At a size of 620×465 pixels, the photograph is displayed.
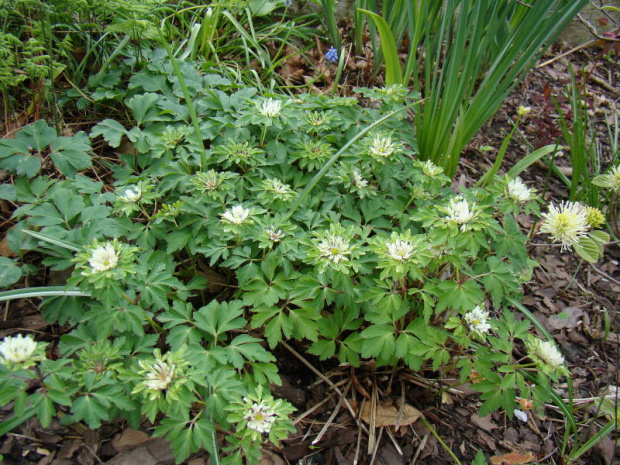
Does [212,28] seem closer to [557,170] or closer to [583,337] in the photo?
[557,170]

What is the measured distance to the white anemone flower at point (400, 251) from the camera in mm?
1472

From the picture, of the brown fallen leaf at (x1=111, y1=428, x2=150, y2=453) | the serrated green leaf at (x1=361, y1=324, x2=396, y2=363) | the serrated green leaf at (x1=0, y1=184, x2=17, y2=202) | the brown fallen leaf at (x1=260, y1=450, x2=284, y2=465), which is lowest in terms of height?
the brown fallen leaf at (x1=260, y1=450, x2=284, y2=465)

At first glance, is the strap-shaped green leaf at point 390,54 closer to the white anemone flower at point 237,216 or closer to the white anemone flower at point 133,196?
the white anemone flower at point 237,216

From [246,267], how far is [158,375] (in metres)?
0.52

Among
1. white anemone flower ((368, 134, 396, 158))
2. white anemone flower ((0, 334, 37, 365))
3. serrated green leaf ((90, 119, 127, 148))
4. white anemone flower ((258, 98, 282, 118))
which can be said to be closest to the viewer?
white anemone flower ((0, 334, 37, 365))

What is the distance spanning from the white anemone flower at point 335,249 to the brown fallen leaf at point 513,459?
1.11 metres

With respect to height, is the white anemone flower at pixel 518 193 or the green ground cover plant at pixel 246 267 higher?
the white anemone flower at pixel 518 193

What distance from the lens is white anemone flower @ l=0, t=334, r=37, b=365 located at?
115cm

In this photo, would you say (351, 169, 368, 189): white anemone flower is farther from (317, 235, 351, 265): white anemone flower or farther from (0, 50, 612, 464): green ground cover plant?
(317, 235, 351, 265): white anemone flower

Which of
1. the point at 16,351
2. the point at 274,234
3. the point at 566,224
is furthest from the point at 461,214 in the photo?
the point at 16,351

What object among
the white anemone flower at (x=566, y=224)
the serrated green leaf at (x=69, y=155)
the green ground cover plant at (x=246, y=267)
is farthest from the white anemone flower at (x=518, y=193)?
the serrated green leaf at (x=69, y=155)

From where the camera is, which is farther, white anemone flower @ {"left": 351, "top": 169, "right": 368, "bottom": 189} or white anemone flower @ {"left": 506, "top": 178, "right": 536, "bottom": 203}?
white anemone flower @ {"left": 351, "top": 169, "right": 368, "bottom": 189}

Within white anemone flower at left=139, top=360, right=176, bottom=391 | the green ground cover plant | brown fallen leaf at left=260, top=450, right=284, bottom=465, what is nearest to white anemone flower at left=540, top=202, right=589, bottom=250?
the green ground cover plant

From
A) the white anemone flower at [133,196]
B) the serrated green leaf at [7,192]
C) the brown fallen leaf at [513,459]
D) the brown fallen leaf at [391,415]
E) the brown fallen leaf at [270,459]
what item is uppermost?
the white anemone flower at [133,196]
